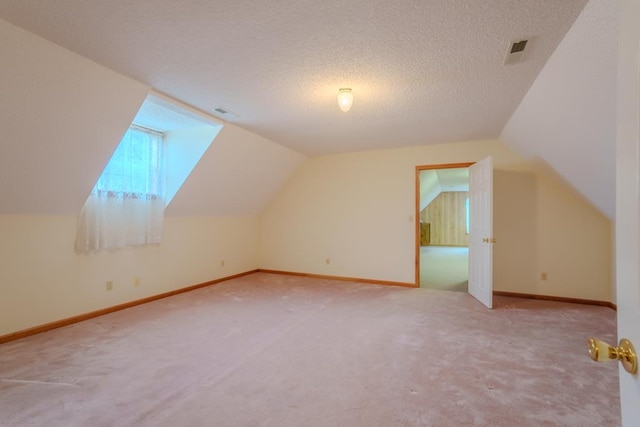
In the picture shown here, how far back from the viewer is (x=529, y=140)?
3.47 m

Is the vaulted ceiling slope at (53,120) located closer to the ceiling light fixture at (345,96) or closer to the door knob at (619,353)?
the ceiling light fixture at (345,96)

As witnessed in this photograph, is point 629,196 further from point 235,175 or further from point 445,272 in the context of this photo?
point 445,272

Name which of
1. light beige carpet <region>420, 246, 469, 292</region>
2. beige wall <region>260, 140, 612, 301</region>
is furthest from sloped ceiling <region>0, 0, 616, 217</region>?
light beige carpet <region>420, 246, 469, 292</region>

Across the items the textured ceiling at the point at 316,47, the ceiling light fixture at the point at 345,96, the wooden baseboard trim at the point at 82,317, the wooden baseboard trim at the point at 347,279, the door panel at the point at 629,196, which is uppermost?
the textured ceiling at the point at 316,47

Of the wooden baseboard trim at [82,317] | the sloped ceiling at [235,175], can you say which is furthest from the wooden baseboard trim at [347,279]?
the wooden baseboard trim at [82,317]

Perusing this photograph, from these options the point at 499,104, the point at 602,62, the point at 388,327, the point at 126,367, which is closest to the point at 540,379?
the point at 388,327

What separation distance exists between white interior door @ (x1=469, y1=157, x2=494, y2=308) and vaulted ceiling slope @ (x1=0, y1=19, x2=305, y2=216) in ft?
12.4

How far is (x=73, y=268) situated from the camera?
304cm

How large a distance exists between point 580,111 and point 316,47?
2.09 meters

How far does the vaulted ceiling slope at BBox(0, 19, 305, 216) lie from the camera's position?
1.97 metres

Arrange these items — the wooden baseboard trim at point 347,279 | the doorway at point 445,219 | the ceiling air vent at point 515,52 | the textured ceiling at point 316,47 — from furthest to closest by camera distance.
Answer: the doorway at point 445,219 → the wooden baseboard trim at point 347,279 → the ceiling air vent at point 515,52 → the textured ceiling at point 316,47

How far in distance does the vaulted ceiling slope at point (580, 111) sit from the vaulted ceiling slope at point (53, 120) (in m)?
3.14

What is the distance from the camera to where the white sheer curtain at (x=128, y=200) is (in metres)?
3.17

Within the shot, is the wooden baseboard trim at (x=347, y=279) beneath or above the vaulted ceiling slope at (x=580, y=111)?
beneath
